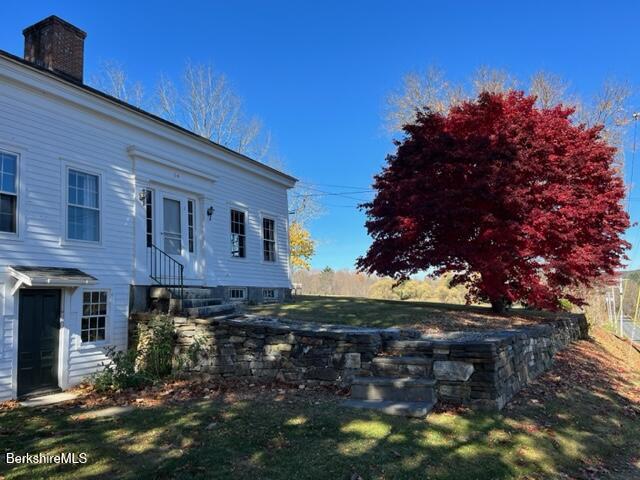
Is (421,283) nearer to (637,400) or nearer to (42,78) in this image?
(637,400)

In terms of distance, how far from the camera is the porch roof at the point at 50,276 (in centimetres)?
738

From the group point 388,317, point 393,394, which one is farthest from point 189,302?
point 393,394

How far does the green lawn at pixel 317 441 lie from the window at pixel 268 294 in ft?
24.6

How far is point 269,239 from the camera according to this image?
48.6 feet

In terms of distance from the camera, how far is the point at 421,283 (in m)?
41.8

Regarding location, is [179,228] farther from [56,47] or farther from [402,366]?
[402,366]

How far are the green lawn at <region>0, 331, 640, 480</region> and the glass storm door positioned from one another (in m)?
4.78

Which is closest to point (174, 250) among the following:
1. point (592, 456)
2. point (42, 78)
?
point (42, 78)

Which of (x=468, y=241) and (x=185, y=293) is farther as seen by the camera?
(x=468, y=241)

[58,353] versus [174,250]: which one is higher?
[174,250]

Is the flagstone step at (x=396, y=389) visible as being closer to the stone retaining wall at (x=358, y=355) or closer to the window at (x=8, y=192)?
the stone retaining wall at (x=358, y=355)

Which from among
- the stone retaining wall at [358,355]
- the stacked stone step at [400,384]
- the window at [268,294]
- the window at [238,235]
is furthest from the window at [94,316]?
the window at [268,294]

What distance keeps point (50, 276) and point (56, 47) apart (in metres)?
5.61

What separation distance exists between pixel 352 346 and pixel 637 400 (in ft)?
17.1
